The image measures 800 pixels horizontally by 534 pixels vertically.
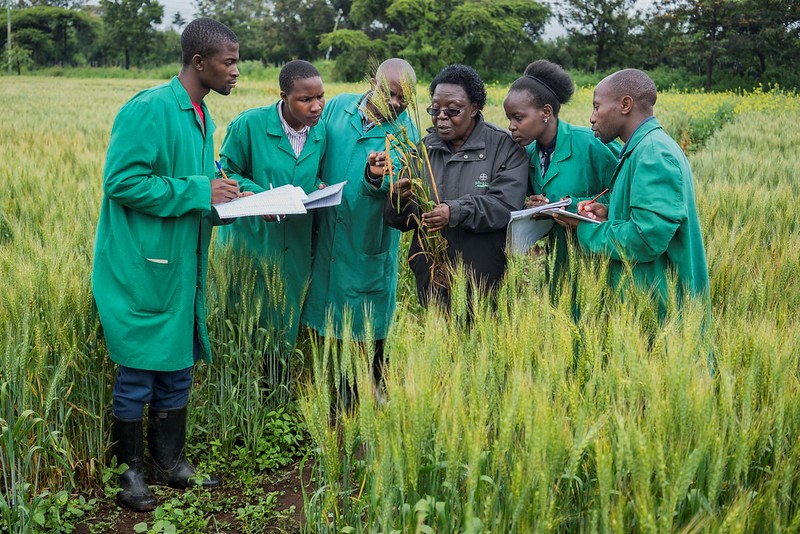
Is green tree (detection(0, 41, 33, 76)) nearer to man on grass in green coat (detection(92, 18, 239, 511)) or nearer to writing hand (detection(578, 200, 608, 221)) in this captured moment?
man on grass in green coat (detection(92, 18, 239, 511))

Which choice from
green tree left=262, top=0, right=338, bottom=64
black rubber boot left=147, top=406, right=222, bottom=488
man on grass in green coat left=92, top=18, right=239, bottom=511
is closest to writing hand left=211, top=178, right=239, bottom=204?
man on grass in green coat left=92, top=18, right=239, bottom=511

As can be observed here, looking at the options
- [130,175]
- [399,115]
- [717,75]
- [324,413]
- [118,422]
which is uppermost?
[717,75]

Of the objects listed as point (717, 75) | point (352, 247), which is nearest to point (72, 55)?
point (717, 75)

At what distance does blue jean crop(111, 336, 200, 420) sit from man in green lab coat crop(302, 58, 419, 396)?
814mm

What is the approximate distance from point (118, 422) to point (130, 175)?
3.27 ft

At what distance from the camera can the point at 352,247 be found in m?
3.69

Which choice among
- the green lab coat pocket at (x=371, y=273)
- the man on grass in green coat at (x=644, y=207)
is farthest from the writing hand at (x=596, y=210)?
the green lab coat pocket at (x=371, y=273)

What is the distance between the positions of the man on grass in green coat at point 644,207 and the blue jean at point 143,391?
1.75m

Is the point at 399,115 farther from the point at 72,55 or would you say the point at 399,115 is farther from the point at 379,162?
the point at 72,55

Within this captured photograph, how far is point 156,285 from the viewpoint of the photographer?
2877 millimetres

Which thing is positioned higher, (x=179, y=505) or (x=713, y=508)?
(x=713, y=508)

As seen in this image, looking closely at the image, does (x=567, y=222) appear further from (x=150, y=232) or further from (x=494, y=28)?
(x=494, y=28)

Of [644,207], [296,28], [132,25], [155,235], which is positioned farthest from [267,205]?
[132,25]

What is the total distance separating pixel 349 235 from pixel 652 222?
1517mm
